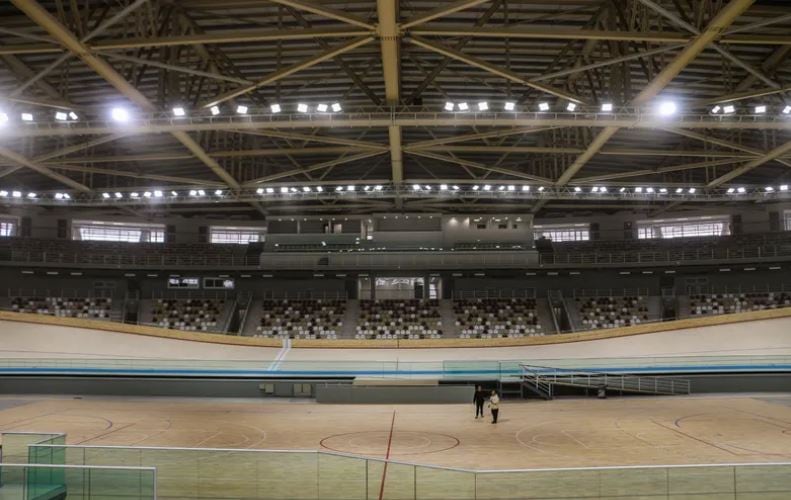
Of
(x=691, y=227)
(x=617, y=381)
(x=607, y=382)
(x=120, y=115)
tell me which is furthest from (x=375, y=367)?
(x=691, y=227)

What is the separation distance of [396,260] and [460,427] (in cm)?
2578

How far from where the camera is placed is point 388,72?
66.7ft

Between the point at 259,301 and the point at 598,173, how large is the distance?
85.4ft

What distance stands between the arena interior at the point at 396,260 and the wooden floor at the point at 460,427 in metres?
0.19

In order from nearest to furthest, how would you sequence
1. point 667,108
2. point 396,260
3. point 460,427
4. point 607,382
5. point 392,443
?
point 392,443 → point 460,427 → point 667,108 → point 607,382 → point 396,260

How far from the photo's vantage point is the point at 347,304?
1804 inches

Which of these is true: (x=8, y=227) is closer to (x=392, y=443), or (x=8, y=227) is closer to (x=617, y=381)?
(x=392, y=443)

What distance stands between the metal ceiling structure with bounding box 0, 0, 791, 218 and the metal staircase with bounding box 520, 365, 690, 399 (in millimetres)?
10146

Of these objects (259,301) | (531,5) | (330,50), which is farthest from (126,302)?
(531,5)

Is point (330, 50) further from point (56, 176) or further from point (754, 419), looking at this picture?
point (56, 176)

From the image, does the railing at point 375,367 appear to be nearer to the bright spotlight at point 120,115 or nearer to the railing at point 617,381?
the railing at point 617,381

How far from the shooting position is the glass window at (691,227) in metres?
48.3

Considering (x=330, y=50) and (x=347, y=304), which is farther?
(x=347, y=304)

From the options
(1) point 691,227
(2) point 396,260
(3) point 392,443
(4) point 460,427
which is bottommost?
(4) point 460,427
